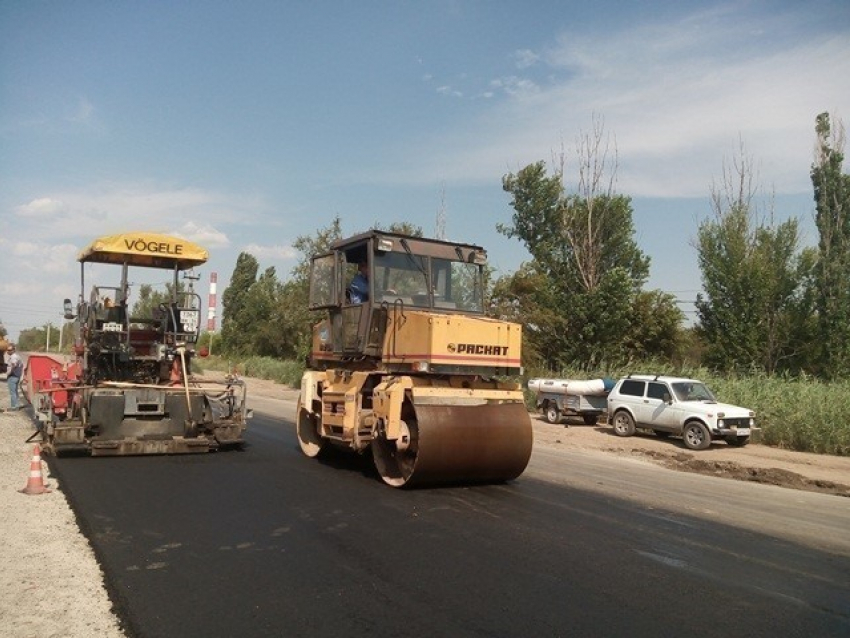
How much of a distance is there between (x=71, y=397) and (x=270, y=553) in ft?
22.3

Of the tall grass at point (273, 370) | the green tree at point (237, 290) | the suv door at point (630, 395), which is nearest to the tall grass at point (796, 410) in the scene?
the suv door at point (630, 395)

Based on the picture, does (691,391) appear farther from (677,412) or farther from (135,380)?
(135,380)

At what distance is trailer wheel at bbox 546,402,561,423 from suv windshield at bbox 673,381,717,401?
169 inches

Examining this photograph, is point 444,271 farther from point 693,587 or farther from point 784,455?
point 784,455

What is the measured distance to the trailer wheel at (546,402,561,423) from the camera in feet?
69.2

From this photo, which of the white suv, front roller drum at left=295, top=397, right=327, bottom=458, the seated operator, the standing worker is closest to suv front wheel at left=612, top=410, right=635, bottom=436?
the white suv

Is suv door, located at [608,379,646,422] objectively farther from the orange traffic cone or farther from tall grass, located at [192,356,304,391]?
tall grass, located at [192,356,304,391]

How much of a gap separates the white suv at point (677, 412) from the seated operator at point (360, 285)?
10158 mm

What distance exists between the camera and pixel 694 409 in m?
16.6

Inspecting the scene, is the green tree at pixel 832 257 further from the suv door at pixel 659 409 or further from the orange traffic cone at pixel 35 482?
the orange traffic cone at pixel 35 482

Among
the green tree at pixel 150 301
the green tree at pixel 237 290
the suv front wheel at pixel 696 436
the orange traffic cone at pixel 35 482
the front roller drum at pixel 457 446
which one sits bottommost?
the suv front wheel at pixel 696 436

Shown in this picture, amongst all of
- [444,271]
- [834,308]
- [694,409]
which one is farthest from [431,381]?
[834,308]

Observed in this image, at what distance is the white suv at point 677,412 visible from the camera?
1625cm

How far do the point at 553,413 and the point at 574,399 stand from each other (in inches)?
33.7
